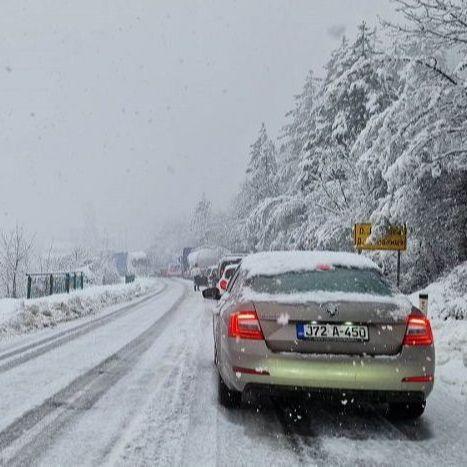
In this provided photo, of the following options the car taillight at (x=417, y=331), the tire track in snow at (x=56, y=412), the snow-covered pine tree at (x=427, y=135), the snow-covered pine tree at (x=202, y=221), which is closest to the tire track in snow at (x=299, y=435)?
the car taillight at (x=417, y=331)

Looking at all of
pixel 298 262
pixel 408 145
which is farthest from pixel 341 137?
pixel 298 262

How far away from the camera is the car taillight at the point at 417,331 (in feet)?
14.8

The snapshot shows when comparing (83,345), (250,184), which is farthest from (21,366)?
(250,184)

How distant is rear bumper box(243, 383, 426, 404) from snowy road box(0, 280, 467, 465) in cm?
31

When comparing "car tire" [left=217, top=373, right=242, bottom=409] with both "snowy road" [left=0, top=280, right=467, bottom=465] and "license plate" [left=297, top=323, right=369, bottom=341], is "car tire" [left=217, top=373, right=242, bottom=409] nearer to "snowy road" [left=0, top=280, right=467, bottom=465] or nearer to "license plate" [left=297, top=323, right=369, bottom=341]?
"snowy road" [left=0, top=280, right=467, bottom=465]

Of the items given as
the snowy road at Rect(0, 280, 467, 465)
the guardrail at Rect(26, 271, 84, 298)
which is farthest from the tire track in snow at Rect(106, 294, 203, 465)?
the guardrail at Rect(26, 271, 84, 298)

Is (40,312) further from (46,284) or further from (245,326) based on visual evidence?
(245,326)

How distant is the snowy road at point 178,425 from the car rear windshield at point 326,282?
3.86 ft

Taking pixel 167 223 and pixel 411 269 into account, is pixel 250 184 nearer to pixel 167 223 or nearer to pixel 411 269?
pixel 411 269

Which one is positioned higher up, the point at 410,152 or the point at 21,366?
the point at 410,152

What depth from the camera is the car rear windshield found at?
493cm

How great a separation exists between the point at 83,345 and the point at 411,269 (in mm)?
11349

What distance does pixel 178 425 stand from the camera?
4574 millimetres

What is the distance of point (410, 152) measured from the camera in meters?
11.3
